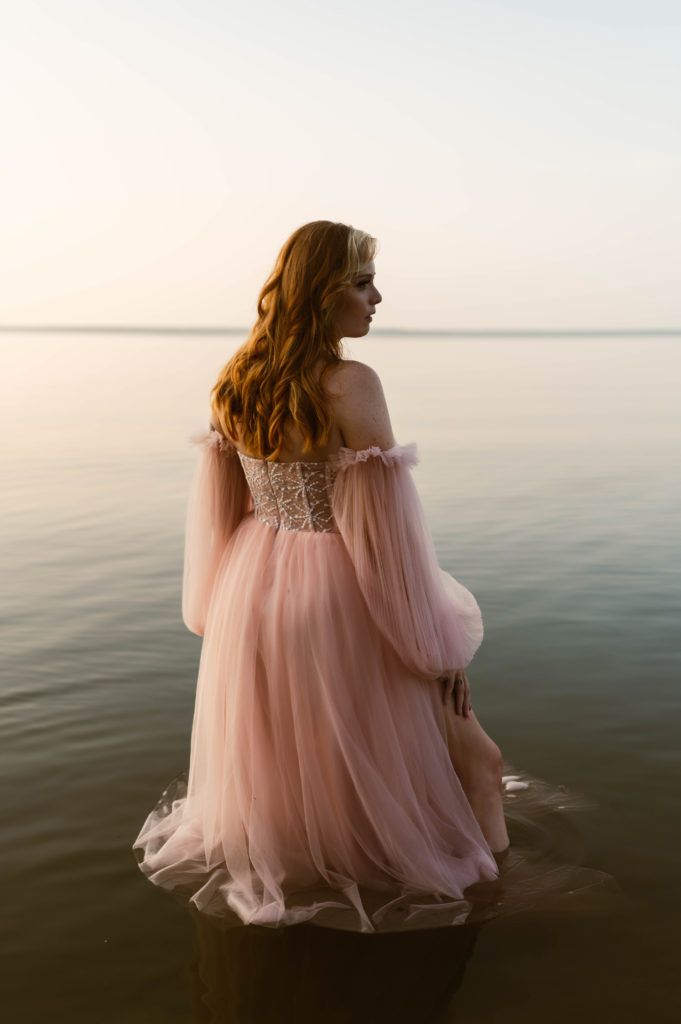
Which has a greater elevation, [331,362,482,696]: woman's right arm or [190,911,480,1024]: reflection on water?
[331,362,482,696]: woman's right arm

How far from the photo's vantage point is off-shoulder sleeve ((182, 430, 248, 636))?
322cm

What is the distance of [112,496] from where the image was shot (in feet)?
32.2

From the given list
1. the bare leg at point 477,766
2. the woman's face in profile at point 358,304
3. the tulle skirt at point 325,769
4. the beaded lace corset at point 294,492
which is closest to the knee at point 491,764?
the bare leg at point 477,766

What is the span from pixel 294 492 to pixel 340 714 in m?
0.61

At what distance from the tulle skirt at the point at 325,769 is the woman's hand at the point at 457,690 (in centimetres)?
4

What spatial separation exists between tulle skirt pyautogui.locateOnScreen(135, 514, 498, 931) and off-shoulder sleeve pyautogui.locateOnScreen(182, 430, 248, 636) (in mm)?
234

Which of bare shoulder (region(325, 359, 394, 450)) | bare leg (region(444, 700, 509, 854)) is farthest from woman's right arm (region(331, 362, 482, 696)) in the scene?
bare leg (region(444, 700, 509, 854))

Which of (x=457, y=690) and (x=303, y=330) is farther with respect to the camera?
(x=457, y=690)

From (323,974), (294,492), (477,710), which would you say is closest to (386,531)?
(294,492)

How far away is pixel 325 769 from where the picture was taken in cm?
293

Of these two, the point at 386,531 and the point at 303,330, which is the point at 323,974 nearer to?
the point at 386,531

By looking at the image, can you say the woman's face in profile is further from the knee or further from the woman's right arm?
the knee

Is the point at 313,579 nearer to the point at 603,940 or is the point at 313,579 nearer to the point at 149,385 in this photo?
the point at 603,940

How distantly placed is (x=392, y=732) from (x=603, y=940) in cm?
75
